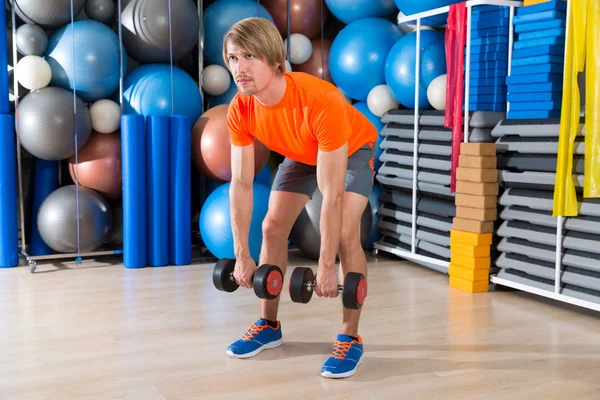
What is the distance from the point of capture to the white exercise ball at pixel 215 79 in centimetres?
501

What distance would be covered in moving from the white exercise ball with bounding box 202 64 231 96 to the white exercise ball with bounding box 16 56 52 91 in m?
1.04

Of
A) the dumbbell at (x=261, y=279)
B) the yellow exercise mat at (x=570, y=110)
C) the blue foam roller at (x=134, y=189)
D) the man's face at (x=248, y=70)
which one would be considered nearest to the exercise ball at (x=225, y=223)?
the blue foam roller at (x=134, y=189)

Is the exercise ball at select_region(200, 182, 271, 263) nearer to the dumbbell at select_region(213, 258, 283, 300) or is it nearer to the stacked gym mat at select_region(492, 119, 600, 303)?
the stacked gym mat at select_region(492, 119, 600, 303)

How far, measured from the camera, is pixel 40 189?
4855 mm

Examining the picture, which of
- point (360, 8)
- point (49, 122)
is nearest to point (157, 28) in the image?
point (49, 122)

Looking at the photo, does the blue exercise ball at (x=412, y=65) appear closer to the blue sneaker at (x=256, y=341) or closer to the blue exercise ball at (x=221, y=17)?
the blue exercise ball at (x=221, y=17)

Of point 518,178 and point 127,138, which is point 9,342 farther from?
point 518,178

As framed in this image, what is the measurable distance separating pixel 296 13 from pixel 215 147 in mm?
1327

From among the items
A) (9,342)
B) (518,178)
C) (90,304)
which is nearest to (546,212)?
(518,178)

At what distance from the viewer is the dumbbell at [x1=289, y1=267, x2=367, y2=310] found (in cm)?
264

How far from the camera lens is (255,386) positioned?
2650 mm

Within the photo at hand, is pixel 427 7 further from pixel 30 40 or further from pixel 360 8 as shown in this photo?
pixel 30 40

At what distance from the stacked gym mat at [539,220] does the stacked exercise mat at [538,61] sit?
101 mm

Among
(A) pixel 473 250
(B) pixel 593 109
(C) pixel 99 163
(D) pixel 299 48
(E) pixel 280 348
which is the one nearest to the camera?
(E) pixel 280 348
